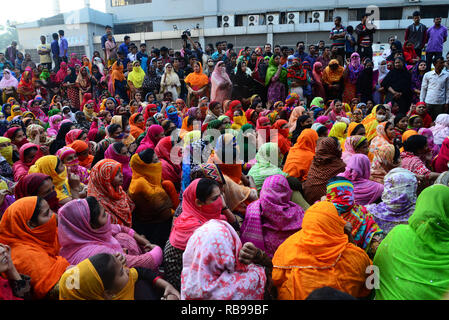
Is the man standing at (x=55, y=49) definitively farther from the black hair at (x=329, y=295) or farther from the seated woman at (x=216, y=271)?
the black hair at (x=329, y=295)

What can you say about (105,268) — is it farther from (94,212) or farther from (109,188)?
(109,188)

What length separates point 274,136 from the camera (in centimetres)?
540

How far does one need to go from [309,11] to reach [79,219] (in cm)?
1606

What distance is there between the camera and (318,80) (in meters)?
8.58

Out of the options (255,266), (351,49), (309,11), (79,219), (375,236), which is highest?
(309,11)

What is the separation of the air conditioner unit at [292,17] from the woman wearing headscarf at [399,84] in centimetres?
914

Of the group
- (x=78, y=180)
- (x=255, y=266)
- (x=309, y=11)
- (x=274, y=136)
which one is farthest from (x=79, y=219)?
(x=309, y=11)

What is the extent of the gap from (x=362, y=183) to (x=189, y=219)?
1910 mm

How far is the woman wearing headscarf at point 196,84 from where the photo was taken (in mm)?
8727

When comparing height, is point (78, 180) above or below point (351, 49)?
below

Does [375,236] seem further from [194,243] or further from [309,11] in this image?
[309,11]

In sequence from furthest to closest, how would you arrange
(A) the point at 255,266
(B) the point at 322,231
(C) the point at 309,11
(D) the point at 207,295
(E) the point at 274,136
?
(C) the point at 309,11
(E) the point at 274,136
(B) the point at 322,231
(A) the point at 255,266
(D) the point at 207,295

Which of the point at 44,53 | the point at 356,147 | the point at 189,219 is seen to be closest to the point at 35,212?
the point at 189,219

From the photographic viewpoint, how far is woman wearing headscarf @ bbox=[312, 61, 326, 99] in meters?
8.57
